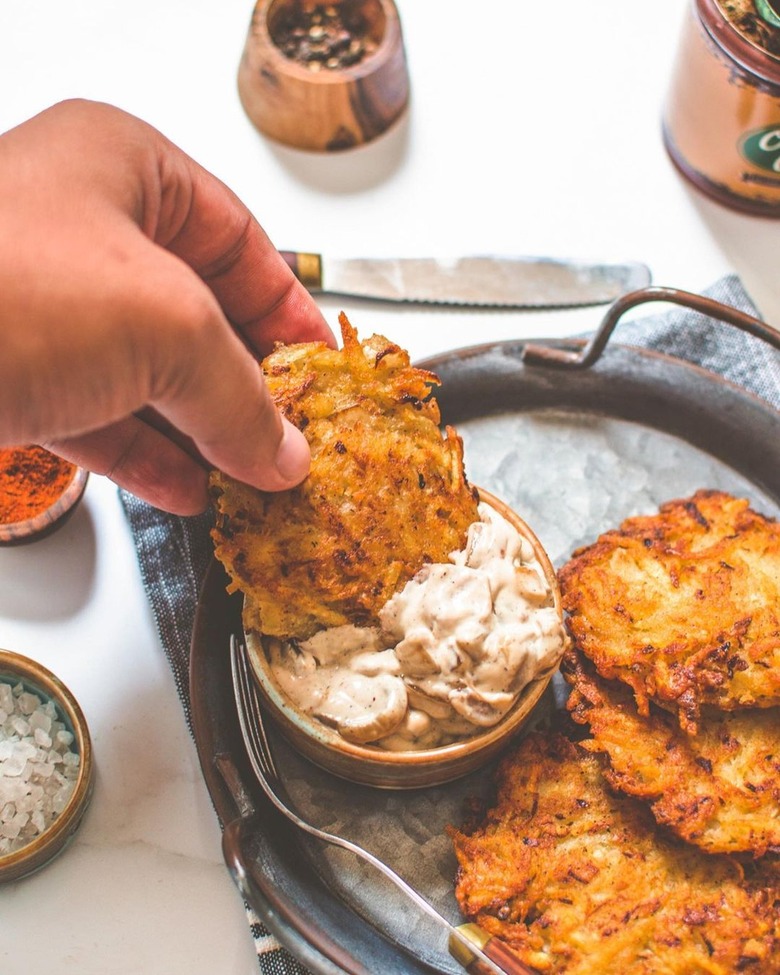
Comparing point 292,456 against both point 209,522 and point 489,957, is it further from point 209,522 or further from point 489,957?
point 489,957

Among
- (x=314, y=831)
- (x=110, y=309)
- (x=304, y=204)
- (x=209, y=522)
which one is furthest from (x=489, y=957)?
(x=304, y=204)

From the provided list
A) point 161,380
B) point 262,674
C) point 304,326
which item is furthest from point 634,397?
point 161,380

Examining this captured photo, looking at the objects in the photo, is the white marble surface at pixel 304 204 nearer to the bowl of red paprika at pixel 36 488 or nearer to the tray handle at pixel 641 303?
the bowl of red paprika at pixel 36 488

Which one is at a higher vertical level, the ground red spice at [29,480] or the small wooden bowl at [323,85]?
the small wooden bowl at [323,85]

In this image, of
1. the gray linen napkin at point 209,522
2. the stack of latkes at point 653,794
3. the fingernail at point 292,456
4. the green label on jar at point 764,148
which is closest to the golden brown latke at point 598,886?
the stack of latkes at point 653,794

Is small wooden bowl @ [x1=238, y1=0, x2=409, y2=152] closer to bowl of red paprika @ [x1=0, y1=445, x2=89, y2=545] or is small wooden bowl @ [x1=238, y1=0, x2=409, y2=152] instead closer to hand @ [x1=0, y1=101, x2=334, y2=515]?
hand @ [x1=0, y1=101, x2=334, y2=515]

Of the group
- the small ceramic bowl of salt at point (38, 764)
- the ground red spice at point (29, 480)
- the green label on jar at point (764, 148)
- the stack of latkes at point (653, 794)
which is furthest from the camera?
the green label on jar at point (764, 148)

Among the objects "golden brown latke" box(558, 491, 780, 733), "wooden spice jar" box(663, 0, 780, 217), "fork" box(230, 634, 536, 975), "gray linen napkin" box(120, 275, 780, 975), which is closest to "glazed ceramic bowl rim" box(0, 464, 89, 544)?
"gray linen napkin" box(120, 275, 780, 975)
